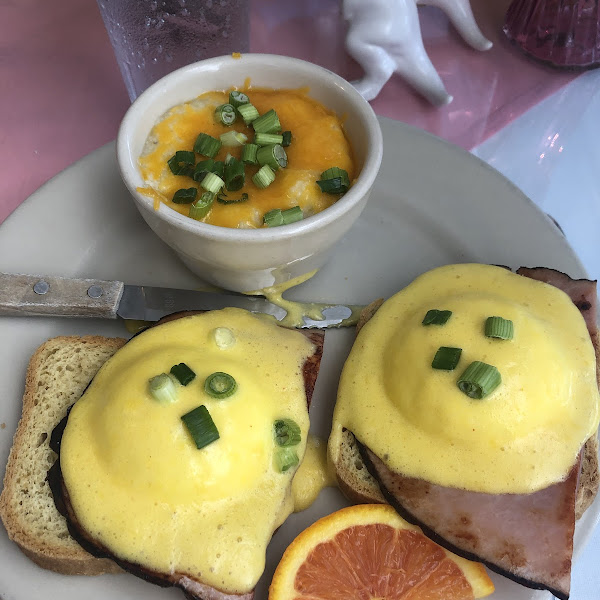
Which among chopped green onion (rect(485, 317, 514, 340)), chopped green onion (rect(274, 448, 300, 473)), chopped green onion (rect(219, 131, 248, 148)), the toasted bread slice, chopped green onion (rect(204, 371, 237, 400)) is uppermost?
chopped green onion (rect(485, 317, 514, 340))

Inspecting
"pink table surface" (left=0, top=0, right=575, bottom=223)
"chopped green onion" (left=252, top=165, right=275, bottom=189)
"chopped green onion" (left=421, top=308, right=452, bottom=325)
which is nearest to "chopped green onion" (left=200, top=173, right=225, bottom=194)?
"chopped green onion" (left=252, top=165, right=275, bottom=189)

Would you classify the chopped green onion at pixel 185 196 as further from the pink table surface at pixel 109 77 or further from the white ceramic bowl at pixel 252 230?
the pink table surface at pixel 109 77

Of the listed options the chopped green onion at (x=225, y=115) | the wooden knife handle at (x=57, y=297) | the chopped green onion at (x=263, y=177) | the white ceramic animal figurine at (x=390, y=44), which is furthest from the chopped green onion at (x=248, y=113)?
the white ceramic animal figurine at (x=390, y=44)

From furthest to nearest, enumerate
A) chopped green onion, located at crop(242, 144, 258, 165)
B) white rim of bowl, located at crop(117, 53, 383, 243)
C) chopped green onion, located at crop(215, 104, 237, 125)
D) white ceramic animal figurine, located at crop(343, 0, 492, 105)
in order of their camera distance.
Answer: white ceramic animal figurine, located at crop(343, 0, 492, 105)
chopped green onion, located at crop(215, 104, 237, 125)
chopped green onion, located at crop(242, 144, 258, 165)
white rim of bowl, located at crop(117, 53, 383, 243)

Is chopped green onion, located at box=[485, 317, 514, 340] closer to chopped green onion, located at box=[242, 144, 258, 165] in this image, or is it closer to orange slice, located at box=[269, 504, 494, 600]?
orange slice, located at box=[269, 504, 494, 600]

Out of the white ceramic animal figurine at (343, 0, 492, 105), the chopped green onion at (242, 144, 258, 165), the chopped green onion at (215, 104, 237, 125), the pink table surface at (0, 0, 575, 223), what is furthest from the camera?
the pink table surface at (0, 0, 575, 223)

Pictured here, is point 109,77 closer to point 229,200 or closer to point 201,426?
point 229,200

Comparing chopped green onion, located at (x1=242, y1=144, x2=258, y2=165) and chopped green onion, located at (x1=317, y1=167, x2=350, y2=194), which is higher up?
chopped green onion, located at (x1=317, y1=167, x2=350, y2=194)

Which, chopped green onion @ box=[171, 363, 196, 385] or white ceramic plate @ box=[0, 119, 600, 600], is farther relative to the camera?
white ceramic plate @ box=[0, 119, 600, 600]
